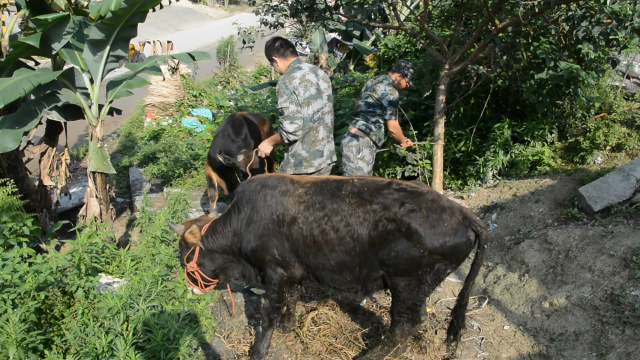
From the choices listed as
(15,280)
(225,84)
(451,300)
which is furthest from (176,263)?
(225,84)

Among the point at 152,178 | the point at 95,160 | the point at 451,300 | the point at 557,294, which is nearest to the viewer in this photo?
the point at 557,294

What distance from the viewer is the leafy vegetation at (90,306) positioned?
375cm

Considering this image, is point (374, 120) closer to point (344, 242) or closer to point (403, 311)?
point (344, 242)

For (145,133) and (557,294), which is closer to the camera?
(557,294)

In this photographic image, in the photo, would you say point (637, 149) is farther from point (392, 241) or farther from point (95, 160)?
point (95, 160)

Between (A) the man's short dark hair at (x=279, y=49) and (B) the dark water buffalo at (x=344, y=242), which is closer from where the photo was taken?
(B) the dark water buffalo at (x=344, y=242)

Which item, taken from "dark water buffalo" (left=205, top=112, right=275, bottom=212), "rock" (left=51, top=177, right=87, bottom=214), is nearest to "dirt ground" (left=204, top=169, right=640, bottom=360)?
"dark water buffalo" (left=205, top=112, right=275, bottom=212)

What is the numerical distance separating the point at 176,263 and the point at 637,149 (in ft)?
19.1

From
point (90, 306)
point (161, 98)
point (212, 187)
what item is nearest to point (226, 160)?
point (212, 187)

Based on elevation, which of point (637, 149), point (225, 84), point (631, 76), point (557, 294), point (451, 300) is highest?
point (631, 76)

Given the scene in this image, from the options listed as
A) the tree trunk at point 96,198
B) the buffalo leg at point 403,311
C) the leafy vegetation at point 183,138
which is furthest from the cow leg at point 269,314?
the leafy vegetation at point 183,138

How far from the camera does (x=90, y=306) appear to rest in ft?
14.1

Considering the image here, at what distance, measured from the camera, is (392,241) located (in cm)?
380

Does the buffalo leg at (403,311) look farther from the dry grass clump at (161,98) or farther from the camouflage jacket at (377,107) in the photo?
the dry grass clump at (161,98)
